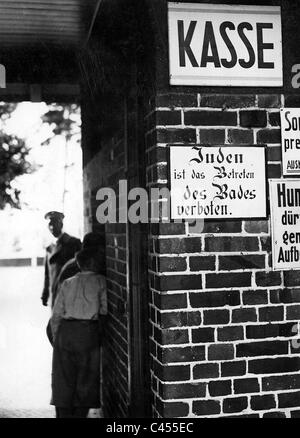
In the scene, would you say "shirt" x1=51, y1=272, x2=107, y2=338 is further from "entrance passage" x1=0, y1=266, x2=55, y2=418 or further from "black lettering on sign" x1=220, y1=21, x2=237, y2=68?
"black lettering on sign" x1=220, y1=21, x2=237, y2=68

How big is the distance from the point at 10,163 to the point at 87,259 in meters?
1.16

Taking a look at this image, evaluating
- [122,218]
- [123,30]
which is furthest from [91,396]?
[123,30]

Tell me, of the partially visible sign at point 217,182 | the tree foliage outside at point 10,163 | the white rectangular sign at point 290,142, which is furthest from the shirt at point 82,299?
the white rectangular sign at point 290,142

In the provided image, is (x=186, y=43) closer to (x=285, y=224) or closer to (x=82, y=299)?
(x=285, y=224)

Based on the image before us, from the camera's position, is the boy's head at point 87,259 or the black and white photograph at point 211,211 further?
the boy's head at point 87,259

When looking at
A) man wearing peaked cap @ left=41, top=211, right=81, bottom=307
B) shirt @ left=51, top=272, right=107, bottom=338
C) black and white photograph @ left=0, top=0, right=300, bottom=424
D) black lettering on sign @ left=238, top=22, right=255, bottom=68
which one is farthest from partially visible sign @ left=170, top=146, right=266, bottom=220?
man wearing peaked cap @ left=41, top=211, right=81, bottom=307

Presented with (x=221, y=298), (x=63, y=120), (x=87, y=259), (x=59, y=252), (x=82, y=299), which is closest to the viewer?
(x=221, y=298)

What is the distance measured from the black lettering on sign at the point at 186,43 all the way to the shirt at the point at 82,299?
7.28 ft

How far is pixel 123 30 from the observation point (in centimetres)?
344

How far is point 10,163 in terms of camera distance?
4852mm

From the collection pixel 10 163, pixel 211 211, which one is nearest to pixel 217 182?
pixel 211 211

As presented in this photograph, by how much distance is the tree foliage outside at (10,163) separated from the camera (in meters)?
4.46

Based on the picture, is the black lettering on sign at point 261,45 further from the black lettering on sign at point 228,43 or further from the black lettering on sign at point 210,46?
the black lettering on sign at point 210,46

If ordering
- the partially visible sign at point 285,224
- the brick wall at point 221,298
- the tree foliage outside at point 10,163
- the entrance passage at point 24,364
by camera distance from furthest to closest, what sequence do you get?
the entrance passage at point 24,364
the tree foliage outside at point 10,163
the partially visible sign at point 285,224
the brick wall at point 221,298
